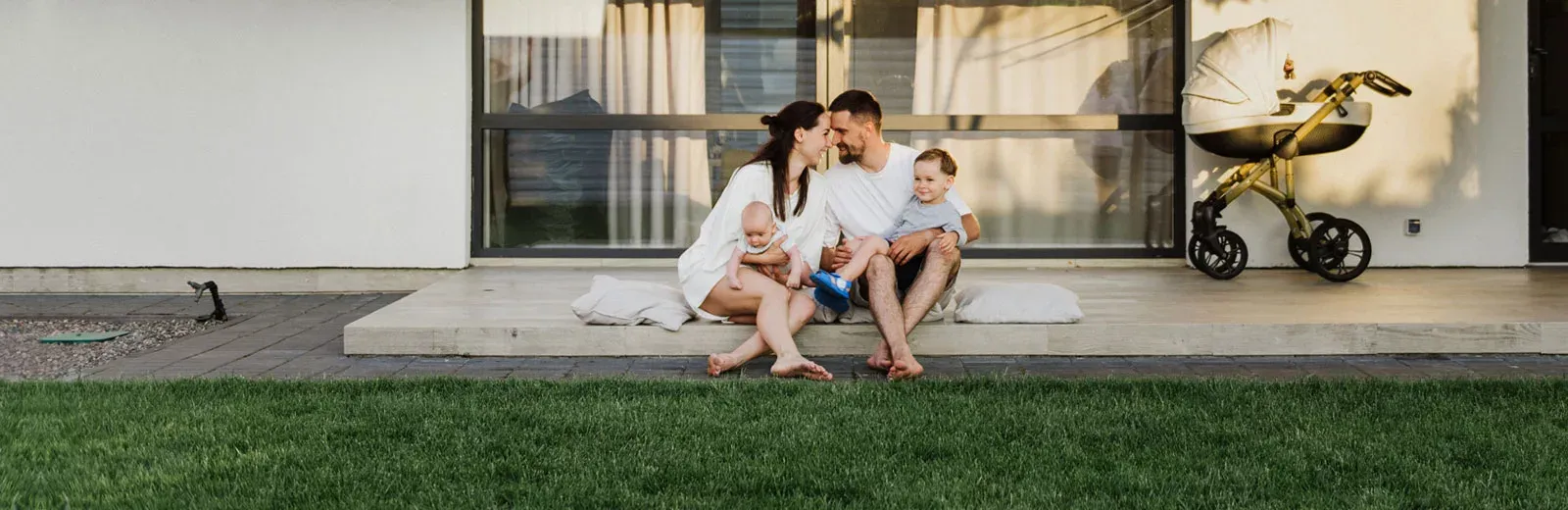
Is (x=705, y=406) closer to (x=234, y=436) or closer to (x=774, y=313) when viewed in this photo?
(x=774, y=313)

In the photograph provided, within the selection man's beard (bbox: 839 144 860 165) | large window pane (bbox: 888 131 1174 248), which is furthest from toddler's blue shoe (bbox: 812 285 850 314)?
large window pane (bbox: 888 131 1174 248)

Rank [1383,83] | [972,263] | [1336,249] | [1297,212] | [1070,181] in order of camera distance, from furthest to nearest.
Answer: [1070,181], [972,263], [1383,83], [1297,212], [1336,249]

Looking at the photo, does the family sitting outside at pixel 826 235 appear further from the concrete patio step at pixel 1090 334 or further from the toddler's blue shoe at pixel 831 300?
the concrete patio step at pixel 1090 334

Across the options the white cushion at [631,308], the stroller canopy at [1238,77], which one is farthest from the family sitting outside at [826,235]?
the stroller canopy at [1238,77]

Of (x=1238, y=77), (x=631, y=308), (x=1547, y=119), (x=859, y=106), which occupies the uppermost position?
(x=1238, y=77)

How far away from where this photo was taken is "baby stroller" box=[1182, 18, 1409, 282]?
7.84m

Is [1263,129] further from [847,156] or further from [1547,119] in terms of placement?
[847,156]

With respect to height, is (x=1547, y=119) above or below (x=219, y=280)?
above

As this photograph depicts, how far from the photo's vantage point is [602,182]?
9.29 metres

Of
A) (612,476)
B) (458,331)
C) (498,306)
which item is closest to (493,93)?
(498,306)

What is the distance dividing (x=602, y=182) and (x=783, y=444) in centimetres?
563

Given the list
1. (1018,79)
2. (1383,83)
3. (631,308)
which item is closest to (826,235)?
(631,308)

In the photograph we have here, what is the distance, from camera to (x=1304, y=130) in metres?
7.80

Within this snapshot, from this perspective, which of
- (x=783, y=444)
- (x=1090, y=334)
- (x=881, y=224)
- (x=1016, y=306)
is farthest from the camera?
(x=1016, y=306)
